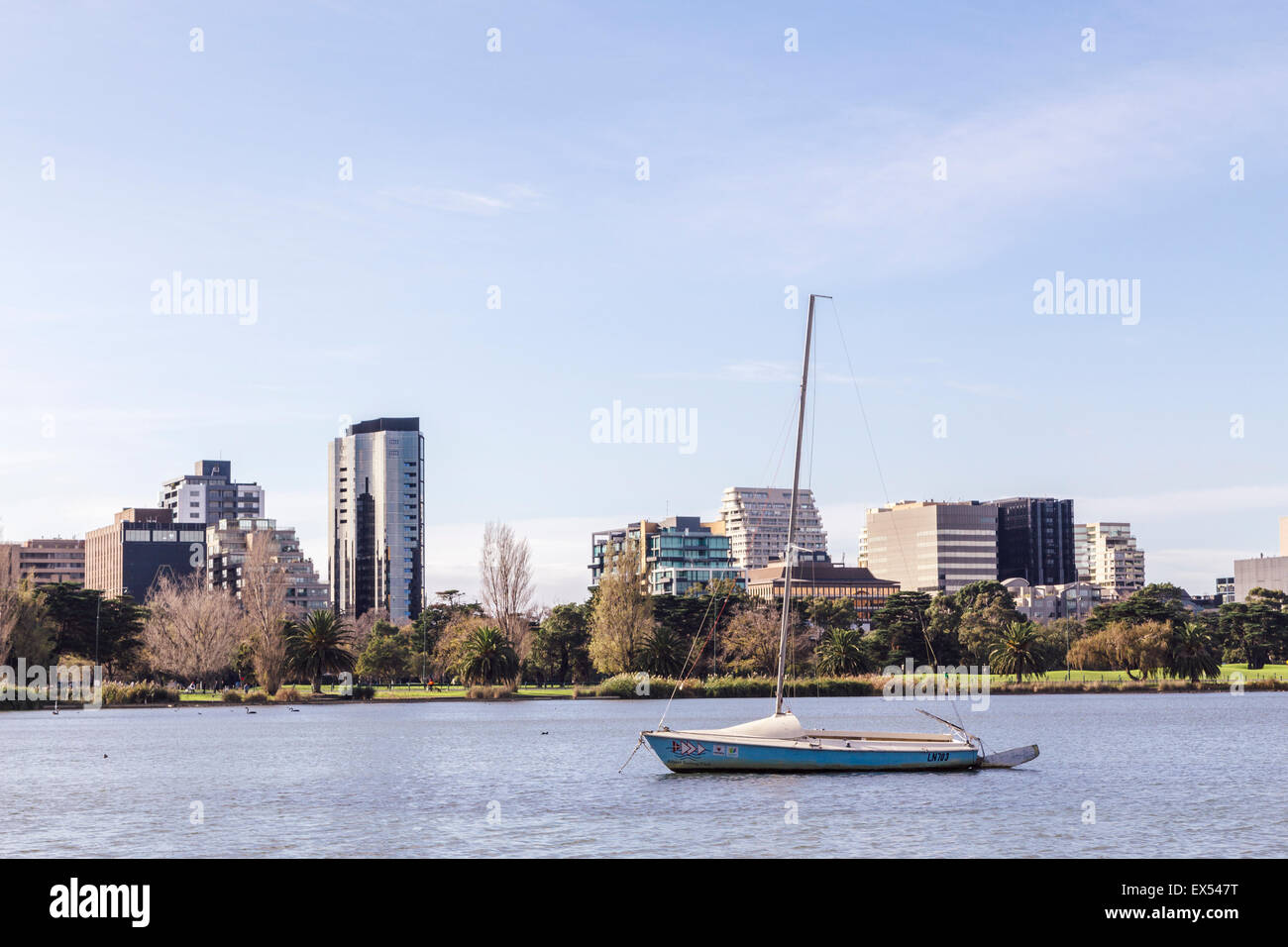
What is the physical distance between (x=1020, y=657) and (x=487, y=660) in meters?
63.8

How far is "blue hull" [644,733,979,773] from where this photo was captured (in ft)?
204

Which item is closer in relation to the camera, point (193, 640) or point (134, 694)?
point (134, 694)

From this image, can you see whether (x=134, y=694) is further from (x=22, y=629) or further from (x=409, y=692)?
(x=409, y=692)

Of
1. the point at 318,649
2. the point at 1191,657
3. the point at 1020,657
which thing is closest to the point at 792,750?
the point at 318,649

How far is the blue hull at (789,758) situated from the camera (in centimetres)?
6222

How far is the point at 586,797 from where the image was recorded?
2213 inches

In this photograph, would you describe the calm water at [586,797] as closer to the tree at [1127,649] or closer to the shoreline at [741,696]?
the shoreline at [741,696]

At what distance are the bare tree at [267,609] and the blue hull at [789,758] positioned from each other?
288ft

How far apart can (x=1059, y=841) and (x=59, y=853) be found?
31.5 metres

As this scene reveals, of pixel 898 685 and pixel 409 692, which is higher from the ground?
pixel 898 685

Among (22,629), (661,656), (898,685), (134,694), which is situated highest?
(22,629)

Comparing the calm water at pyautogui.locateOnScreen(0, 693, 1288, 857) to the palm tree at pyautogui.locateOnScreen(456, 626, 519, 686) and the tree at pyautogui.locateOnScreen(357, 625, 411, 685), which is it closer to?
the palm tree at pyautogui.locateOnScreen(456, 626, 519, 686)

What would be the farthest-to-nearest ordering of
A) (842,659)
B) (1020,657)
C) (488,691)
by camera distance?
(1020,657) < (842,659) < (488,691)
